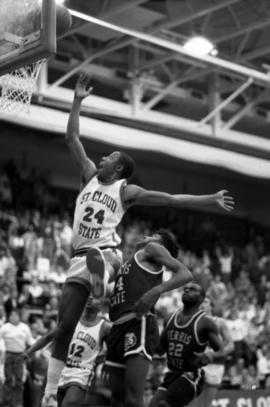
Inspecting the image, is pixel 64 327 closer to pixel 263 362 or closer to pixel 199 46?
pixel 263 362

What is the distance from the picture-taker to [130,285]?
8820mm

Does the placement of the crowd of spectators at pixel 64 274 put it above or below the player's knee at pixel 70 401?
above

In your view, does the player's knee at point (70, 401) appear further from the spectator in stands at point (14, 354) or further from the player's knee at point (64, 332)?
the spectator in stands at point (14, 354)

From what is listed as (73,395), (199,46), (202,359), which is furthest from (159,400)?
(199,46)

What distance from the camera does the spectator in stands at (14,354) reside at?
15562mm

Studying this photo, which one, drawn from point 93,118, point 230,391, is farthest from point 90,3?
point 230,391

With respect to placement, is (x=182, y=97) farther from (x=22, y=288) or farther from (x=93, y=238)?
(x=93, y=238)

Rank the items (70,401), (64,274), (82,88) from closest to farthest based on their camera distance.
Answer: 1. (82,88)
2. (70,401)
3. (64,274)

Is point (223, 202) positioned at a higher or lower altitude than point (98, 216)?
higher

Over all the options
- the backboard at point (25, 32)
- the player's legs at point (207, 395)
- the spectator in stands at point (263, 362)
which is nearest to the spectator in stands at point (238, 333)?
the spectator in stands at point (263, 362)

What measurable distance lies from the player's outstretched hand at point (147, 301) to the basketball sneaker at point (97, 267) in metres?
0.36

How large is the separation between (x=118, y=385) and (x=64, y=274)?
42.6ft

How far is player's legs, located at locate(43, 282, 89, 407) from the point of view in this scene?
8.55 meters

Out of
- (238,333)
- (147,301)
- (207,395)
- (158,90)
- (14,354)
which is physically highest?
(158,90)
